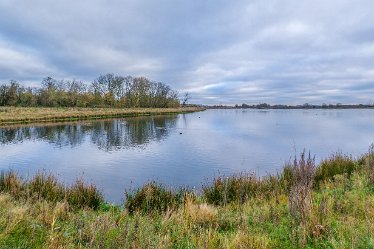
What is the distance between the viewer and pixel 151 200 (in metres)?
7.52

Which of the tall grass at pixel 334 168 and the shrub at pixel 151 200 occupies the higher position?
the tall grass at pixel 334 168

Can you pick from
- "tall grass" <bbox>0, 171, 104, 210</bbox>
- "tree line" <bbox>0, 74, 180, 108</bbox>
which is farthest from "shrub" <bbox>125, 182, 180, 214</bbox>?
"tree line" <bbox>0, 74, 180, 108</bbox>

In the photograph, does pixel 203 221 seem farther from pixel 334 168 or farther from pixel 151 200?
pixel 334 168

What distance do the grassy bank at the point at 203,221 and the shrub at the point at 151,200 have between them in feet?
0.08

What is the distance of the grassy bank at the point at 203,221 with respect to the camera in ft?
13.1

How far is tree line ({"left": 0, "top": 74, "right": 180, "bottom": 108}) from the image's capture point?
7056 cm

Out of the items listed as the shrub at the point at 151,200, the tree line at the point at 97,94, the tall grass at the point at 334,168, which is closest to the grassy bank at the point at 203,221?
the shrub at the point at 151,200

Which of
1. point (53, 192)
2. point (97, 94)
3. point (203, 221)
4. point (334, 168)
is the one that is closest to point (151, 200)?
point (203, 221)

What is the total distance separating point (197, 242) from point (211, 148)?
1665 centimetres

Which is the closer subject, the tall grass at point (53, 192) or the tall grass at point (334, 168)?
the tall grass at point (53, 192)

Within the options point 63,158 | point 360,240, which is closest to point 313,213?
point 360,240

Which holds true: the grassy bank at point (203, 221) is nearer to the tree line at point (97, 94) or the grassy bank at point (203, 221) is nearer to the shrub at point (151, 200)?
the shrub at point (151, 200)

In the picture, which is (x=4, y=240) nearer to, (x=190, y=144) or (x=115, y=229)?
(x=115, y=229)

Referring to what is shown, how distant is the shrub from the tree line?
72086mm
